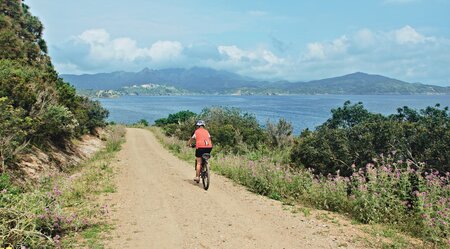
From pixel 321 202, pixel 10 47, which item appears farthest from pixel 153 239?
pixel 10 47

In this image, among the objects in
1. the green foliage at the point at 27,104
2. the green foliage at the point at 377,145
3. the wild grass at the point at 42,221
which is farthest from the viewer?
the green foliage at the point at 377,145

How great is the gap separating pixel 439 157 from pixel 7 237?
517 inches

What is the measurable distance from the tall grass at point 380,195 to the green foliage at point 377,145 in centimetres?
368

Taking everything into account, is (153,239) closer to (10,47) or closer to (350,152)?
(350,152)

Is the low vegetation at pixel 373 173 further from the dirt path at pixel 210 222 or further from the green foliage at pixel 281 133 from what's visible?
the green foliage at pixel 281 133

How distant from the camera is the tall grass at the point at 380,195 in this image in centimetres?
685

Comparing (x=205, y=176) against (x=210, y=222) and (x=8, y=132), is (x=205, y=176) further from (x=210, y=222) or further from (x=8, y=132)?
(x=8, y=132)

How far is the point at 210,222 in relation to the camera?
8.06 meters

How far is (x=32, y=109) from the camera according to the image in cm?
1548

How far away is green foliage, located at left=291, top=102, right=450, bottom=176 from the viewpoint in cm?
1291

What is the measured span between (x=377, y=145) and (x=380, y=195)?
7.61 meters

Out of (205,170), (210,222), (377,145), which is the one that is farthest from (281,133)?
(210,222)

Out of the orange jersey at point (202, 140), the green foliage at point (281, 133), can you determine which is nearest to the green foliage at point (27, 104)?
the orange jersey at point (202, 140)

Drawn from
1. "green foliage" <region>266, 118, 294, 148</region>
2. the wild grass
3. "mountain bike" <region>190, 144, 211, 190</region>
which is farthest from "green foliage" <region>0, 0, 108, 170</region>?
"green foliage" <region>266, 118, 294, 148</region>
